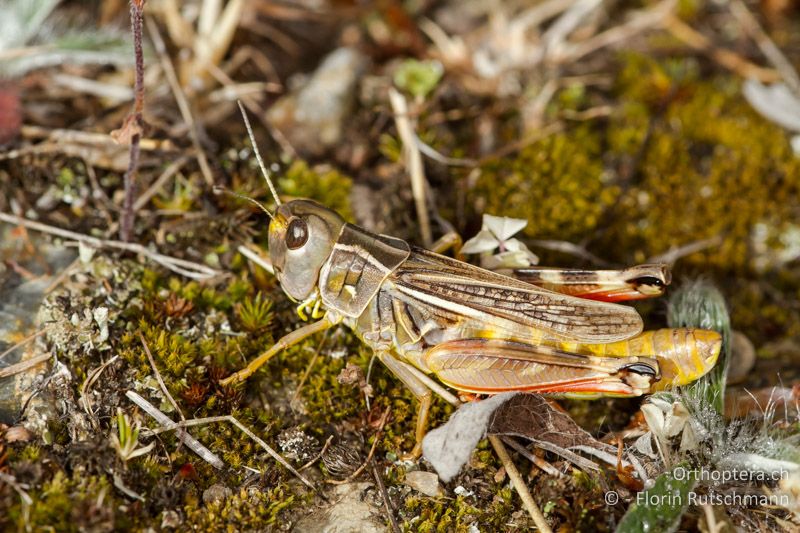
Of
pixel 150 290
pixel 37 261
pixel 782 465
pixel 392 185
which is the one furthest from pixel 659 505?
pixel 37 261

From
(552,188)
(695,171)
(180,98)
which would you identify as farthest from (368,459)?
(695,171)

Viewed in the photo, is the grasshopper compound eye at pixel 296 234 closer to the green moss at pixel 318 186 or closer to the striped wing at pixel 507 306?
the striped wing at pixel 507 306

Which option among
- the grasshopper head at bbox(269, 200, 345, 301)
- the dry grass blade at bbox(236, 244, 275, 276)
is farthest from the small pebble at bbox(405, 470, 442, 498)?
the dry grass blade at bbox(236, 244, 275, 276)

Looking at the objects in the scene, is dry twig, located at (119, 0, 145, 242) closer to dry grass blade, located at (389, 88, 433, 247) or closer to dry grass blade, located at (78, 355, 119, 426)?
dry grass blade, located at (78, 355, 119, 426)

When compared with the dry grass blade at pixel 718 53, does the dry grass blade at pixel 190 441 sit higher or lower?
lower

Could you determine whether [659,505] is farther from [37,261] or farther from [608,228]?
[37,261]

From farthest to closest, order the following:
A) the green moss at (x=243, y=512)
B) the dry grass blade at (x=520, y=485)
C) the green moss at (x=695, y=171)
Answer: the green moss at (x=695, y=171) → the dry grass blade at (x=520, y=485) → the green moss at (x=243, y=512)

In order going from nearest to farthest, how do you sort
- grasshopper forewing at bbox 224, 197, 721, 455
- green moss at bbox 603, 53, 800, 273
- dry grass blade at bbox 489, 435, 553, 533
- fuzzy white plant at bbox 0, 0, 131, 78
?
1. dry grass blade at bbox 489, 435, 553, 533
2. grasshopper forewing at bbox 224, 197, 721, 455
3. fuzzy white plant at bbox 0, 0, 131, 78
4. green moss at bbox 603, 53, 800, 273

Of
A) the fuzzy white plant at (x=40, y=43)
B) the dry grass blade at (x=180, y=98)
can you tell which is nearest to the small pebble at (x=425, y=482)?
the dry grass blade at (x=180, y=98)

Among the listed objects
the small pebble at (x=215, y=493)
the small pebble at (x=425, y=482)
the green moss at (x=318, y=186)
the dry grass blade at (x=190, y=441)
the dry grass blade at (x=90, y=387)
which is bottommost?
the small pebble at (x=425, y=482)
